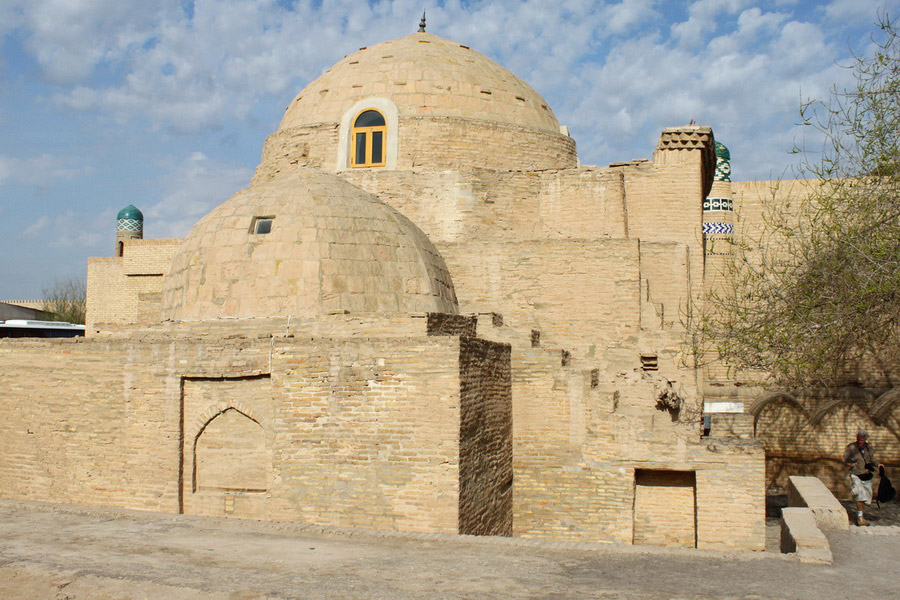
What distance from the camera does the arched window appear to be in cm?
1592

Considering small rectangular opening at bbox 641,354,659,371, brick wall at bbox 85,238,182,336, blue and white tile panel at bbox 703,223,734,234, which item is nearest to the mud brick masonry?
small rectangular opening at bbox 641,354,659,371

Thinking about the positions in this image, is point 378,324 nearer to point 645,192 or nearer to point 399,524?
point 399,524

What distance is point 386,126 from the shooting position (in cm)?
1595

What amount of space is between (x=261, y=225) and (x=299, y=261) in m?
0.91

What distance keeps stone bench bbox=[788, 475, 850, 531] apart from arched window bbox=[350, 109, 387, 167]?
911 cm

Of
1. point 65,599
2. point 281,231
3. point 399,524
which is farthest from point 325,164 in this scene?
point 65,599

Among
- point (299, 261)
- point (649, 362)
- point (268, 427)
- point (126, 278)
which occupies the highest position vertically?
point (126, 278)

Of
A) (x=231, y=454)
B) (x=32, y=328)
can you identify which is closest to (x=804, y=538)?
(x=231, y=454)

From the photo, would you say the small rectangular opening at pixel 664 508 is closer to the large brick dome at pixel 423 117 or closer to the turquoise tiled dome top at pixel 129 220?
the large brick dome at pixel 423 117

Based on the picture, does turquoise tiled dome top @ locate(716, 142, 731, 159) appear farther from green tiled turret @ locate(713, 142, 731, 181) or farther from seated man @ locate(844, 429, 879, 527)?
seated man @ locate(844, 429, 879, 527)

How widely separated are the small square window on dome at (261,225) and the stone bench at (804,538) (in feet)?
22.9

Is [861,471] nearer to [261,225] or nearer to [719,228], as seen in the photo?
[261,225]

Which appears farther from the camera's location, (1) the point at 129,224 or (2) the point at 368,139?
(1) the point at 129,224

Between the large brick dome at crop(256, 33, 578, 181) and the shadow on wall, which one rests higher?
the large brick dome at crop(256, 33, 578, 181)
